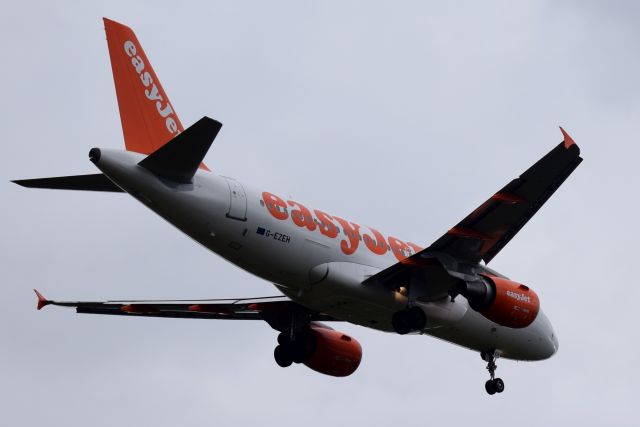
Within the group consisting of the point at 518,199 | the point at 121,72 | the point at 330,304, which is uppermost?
the point at 121,72

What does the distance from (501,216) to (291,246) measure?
509 cm

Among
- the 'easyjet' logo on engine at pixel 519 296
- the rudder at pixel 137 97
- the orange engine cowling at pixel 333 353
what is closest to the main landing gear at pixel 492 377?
the orange engine cowling at pixel 333 353

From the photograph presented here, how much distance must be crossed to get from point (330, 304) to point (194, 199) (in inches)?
200

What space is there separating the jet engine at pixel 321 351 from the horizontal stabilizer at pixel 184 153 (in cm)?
782

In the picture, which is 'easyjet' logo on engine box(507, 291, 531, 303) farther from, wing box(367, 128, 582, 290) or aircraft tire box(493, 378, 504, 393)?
aircraft tire box(493, 378, 504, 393)

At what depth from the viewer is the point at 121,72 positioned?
26984mm

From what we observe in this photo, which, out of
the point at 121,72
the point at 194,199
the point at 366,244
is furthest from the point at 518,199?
the point at 121,72

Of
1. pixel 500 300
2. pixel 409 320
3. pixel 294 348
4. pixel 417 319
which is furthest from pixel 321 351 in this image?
pixel 500 300

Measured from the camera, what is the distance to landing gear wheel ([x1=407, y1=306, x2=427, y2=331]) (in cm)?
2781

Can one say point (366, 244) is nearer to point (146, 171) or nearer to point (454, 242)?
point (454, 242)

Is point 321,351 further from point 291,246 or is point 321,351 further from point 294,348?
point 291,246

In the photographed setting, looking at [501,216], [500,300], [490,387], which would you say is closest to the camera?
[501,216]

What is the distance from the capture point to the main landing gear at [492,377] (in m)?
31.6

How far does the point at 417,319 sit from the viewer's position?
2783 cm
